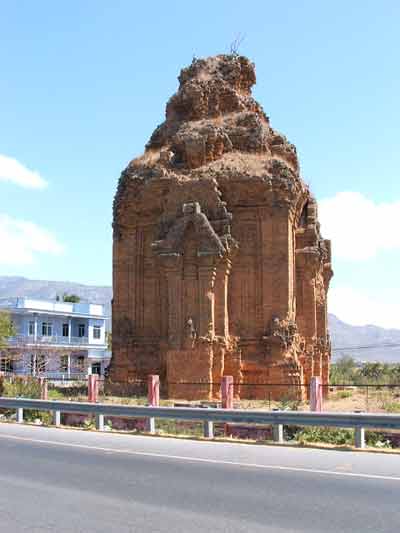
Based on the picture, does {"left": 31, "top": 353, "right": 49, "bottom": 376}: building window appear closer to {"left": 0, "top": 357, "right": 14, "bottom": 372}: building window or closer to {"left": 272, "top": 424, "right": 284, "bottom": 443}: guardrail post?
{"left": 0, "top": 357, "right": 14, "bottom": 372}: building window

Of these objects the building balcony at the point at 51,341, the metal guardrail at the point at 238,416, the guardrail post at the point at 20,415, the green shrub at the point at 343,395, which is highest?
the building balcony at the point at 51,341

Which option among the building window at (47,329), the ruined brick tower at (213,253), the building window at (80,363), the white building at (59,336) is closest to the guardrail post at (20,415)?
the ruined brick tower at (213,253)

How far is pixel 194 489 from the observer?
975 centimetres

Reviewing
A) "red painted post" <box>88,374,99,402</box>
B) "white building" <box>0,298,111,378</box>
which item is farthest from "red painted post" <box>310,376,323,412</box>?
"white building" <box>0,298,111,378</box>

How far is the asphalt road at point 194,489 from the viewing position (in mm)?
7859

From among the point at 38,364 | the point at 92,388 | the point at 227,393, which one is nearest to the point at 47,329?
the point at 38,364

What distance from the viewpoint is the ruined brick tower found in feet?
92.7

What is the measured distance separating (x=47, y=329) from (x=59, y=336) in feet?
4.69

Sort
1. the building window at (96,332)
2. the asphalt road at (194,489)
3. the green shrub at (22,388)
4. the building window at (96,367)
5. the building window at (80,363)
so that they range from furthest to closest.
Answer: the building window at (96,332)
the building window at (96,367)
the building window at (80,363)
the green shrub at (22,388)
the asphalt road at (194,489)

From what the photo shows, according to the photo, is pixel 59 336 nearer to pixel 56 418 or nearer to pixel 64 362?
pixel 64 362

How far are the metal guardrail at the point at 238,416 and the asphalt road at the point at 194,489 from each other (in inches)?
33.9

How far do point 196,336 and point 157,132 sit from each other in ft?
36.3

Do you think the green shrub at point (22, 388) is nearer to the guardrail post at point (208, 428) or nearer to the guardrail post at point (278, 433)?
the guardrail post at point (208, 428)

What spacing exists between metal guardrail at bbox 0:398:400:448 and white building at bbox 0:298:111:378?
35.6 metres
